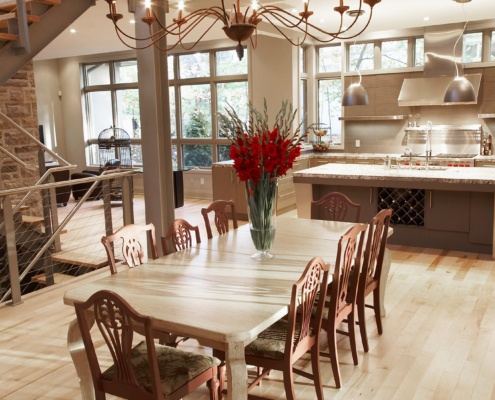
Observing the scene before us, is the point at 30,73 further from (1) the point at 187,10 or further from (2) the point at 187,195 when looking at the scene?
(2) the point at 187,195

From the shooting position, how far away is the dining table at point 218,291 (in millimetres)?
2098

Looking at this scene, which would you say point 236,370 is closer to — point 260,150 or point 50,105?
point 260,150

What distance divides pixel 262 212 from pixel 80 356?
3.86ft

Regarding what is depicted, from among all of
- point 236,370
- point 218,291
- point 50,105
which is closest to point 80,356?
point 218,291

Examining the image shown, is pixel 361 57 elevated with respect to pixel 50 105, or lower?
elevated

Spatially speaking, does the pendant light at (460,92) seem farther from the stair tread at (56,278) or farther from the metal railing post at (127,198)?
the stair tread at (56,278)

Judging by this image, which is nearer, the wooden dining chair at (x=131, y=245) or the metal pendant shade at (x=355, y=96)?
the wooden dining chair at (x=131, y=245)

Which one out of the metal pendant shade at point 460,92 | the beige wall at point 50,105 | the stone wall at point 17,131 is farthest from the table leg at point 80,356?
the beige wall at point 50,105

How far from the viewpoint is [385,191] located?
607cm

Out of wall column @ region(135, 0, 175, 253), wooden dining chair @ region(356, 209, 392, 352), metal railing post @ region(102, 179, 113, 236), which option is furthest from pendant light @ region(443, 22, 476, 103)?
metal railing post @ region(102, 179, 113, 236)

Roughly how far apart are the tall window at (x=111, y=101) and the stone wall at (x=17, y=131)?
11.6 feet

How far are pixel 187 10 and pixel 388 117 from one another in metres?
3.91

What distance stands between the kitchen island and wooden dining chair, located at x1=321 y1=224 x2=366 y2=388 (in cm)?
273

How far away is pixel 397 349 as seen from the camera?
343cm
